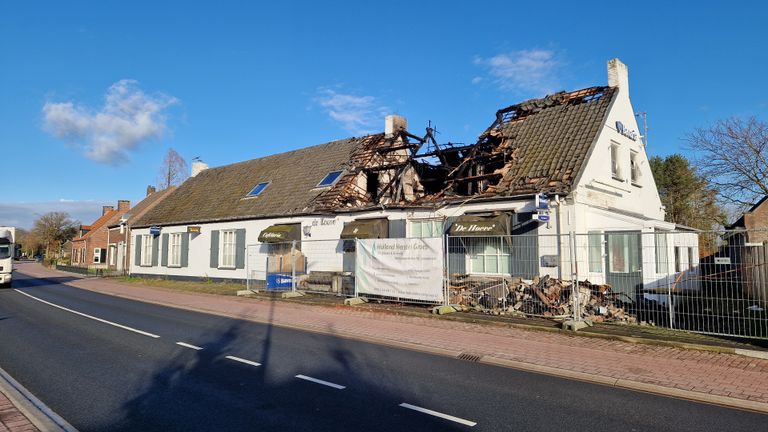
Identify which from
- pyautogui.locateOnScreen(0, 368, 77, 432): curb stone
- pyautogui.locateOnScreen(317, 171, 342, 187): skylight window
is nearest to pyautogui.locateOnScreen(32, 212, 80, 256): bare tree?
pyautogui.locateOnScreen(317, 171, 342, 187): skylight window

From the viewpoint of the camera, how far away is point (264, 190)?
84.0 ft

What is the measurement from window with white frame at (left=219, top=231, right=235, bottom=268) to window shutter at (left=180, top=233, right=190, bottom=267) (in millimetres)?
3397

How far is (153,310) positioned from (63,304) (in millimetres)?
4447

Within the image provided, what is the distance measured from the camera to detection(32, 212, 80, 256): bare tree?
7656cm

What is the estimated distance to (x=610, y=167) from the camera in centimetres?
1692

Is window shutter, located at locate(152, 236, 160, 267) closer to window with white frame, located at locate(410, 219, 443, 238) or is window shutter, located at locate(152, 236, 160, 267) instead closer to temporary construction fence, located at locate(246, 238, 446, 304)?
temporary construction fence, located at locate(246, 238, 446, 304)

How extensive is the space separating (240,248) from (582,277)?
16509 millimetres

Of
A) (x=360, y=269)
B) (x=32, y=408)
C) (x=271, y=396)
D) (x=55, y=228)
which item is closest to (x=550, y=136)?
(x=360, y=269)

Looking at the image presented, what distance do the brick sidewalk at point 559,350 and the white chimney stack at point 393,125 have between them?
11.3 m

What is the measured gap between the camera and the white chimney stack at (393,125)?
23.5 meters

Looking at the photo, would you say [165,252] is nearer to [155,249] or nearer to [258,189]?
[155,249]

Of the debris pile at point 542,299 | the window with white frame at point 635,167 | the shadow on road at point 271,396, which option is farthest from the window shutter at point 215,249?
the window with white frame at point 635,167

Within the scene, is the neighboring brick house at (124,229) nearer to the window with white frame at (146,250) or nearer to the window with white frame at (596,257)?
the window with white frame at (146,250)

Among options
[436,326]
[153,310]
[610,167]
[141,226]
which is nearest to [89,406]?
[436,326]
